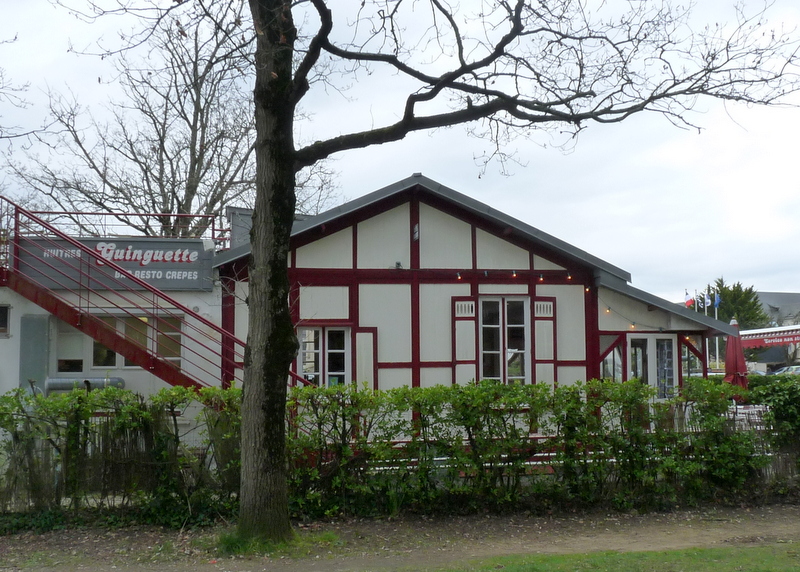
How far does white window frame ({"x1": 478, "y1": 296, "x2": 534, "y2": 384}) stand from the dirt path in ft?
15.0

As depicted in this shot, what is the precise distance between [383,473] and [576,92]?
17.5 feet

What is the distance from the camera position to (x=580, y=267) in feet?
47.9

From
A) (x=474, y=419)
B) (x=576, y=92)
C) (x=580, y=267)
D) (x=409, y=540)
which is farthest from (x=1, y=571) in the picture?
(x=580, y=267)

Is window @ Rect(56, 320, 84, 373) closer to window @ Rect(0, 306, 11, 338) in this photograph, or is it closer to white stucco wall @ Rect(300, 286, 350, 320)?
window @ Rect(0, 306, 11, 338)

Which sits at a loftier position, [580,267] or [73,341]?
[580,267]

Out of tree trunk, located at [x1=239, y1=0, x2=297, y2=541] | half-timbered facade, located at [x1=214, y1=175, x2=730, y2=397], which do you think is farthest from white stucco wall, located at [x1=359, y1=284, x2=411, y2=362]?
tree trunk, located at [x1=239, y1=0, x2=297, y2=541]

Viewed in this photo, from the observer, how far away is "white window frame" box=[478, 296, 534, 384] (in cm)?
1423

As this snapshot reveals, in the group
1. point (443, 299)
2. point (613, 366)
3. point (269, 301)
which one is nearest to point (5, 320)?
point (269, 301)

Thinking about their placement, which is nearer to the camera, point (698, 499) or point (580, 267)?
point (698, 499)

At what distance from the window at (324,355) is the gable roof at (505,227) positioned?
1.88 meters

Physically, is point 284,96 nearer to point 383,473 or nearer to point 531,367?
point 383,473

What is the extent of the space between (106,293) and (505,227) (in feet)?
23.7

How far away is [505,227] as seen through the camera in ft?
46.6

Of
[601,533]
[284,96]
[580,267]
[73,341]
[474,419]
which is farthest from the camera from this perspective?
[580,267]
